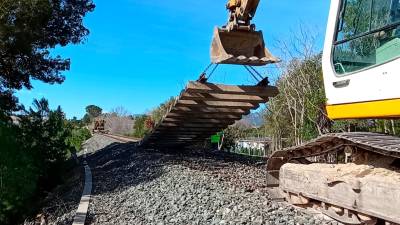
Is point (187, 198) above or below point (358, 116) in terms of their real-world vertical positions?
below

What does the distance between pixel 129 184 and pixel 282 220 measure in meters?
3.65

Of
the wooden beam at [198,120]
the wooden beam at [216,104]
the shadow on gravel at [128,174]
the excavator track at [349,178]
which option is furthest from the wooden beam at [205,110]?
the excavator track at [349,178]

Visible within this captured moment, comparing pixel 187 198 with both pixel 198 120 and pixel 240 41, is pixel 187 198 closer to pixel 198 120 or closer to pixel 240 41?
pixel 240 41

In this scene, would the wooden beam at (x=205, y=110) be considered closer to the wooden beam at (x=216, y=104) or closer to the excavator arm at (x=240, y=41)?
the wooden beam at (x=216, y=104)

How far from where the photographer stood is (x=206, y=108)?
32.4ft

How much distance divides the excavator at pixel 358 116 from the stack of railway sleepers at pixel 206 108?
2898 mm

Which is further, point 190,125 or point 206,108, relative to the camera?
point 190,125

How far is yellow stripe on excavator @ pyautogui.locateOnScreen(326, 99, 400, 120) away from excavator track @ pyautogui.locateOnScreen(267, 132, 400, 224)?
25 cm

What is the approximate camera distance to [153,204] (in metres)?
6.54

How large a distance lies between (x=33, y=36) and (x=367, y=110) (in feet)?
41.4

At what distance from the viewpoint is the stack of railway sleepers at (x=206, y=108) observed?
908 cm

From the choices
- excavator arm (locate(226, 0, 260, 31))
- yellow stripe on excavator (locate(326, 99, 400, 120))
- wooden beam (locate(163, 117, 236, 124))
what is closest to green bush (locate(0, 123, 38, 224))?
wooden beam (locate(163, 117, 236, 124))

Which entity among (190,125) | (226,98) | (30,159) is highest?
(226,98)

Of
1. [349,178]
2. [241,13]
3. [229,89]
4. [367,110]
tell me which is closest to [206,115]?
[229,89]
